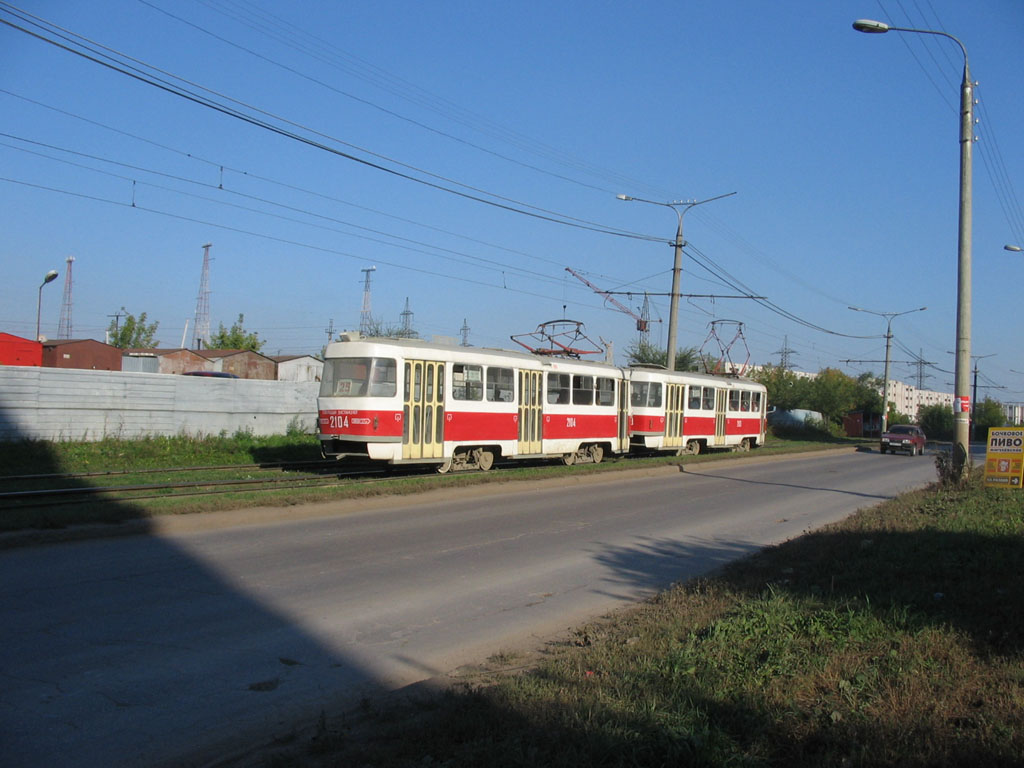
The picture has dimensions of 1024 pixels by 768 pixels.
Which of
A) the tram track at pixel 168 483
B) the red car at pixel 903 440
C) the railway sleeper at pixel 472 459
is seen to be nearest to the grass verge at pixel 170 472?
the tram track at pixel 168 483

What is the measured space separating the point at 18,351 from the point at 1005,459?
3355 cm

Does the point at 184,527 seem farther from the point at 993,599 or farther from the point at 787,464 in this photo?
the point at 787,464

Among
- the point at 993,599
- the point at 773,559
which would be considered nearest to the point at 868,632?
the point at 993,599

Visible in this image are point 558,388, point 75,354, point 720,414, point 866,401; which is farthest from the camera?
point 866,401

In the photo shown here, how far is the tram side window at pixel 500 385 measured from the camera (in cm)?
2062

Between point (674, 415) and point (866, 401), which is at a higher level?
point (866, 401)

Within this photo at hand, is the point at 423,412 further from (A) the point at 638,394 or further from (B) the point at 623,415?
(A) the point at 638,394

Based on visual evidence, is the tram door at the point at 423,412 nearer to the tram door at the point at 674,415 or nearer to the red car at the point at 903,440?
the tram door at the point at 674,415

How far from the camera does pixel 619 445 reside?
26.7m

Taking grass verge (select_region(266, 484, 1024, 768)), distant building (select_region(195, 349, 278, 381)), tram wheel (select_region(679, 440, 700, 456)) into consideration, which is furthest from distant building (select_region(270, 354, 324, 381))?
grass verge (select_region(266, 484, 1024, 768))

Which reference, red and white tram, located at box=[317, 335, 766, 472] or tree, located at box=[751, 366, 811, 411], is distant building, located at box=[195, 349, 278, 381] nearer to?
red and white tram, located at box=[317, 335, 766, 472]

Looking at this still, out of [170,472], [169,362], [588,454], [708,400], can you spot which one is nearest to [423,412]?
[170,472]

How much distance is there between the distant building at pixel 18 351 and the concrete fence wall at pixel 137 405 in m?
12.0

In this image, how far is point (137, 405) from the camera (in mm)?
23250
